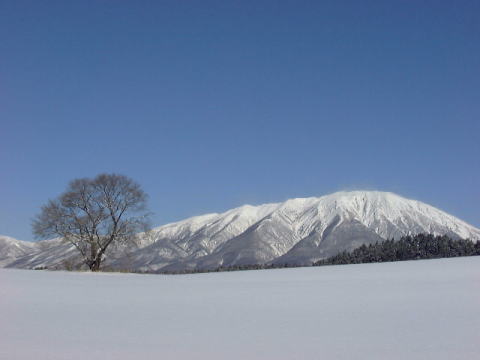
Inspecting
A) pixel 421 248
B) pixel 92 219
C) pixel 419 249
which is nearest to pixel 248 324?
pixel 92 219

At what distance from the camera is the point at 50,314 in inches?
399

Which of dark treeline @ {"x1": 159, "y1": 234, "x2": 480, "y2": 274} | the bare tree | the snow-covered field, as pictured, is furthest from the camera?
dark treeline @ {"x1": 159, "y1": 234, "x2": 480, "y2": 274}

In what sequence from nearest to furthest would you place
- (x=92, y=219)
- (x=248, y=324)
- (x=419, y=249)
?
1. (x=248, y=324)
2. (x=92, y=219)
3. (x=419, y=249)

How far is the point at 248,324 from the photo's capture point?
29.9 feet

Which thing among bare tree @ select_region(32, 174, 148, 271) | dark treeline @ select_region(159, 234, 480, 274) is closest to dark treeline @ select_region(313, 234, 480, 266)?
dark treeline @ select_region(159, 234, 480, 274)

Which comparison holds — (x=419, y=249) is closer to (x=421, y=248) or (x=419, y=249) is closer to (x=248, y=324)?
(x=421, y=248)

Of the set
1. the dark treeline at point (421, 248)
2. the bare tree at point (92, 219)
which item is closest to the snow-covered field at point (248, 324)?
the bare tree at point (92, 219)

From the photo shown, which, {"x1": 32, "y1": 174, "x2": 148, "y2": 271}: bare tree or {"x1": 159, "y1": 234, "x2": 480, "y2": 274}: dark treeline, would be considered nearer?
{"x1": 32, "y1": 174, "x2": 148, "y2": 271}: bare tree

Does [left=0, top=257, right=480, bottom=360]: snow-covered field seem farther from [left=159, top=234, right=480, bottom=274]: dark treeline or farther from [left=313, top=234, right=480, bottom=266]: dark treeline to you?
[left=313, top=234, right=480, bottom=266]: dark treeline

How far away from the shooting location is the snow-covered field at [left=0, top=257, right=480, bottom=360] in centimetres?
709

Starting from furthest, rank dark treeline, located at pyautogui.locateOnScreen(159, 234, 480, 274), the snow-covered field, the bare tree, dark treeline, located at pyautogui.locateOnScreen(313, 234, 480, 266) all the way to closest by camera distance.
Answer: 1. dark treeline, located at pyautogui.locateOnScreen(313, 234, 480, 266)
2. dark treeline, located at pyautogui.locateOnScreen(159, 234, 480, 274)
3. the bare tree
4. the snow-covered field

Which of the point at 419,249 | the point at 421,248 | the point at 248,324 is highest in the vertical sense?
the point at 421,248

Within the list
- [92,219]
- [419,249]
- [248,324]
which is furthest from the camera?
[419,249]

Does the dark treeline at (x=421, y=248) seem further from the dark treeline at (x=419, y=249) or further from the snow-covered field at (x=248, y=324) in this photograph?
the snow-covered field at (x=248, y=324)
